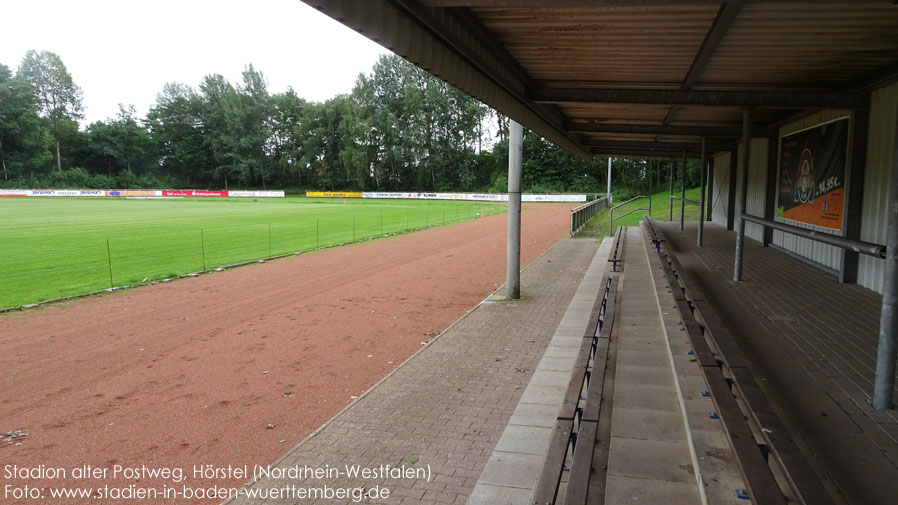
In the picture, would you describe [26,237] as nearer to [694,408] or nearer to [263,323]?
[263,323]

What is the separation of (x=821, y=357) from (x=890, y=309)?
186 centimetres

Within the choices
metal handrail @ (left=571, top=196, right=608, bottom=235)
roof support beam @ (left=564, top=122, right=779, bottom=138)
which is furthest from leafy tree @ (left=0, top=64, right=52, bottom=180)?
roof support beam @ (left=564, top=122, right=779, bottom=138)

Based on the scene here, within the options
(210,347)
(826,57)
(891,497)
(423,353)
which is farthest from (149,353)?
(826,57)

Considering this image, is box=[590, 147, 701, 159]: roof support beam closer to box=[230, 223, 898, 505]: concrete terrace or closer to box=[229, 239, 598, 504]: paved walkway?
box=[230, 223, 898, 505]: concrete terrace

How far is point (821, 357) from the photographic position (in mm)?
5254

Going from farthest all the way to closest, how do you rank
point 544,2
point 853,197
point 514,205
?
point 514,205 < point 853,197 < point 544,2

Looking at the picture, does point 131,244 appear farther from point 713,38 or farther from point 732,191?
point 732,191

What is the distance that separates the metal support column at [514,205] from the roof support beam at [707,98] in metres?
1.89

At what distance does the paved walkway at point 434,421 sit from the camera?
4102 millimetres

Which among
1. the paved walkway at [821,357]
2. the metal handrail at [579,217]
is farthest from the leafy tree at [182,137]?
the paved walkway at [821,357]

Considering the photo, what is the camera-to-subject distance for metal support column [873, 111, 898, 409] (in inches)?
138

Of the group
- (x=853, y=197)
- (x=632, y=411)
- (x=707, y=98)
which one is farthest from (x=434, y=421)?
(x=853, y=197)

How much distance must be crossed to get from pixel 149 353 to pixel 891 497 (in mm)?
8300

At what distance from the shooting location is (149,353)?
Answer: 7.73 metres
